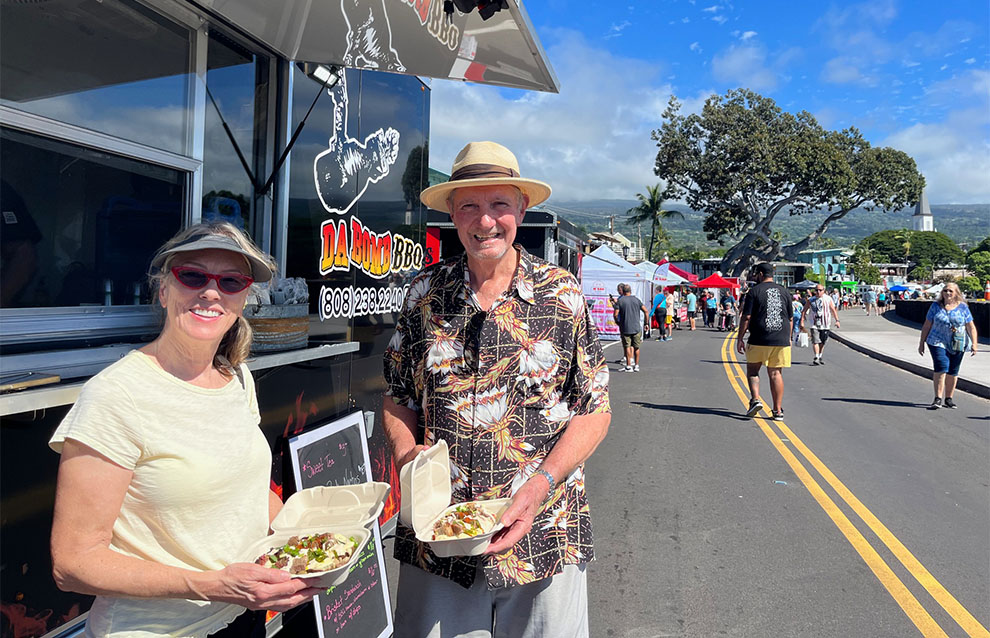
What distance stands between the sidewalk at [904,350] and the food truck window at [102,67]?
13.4 meters

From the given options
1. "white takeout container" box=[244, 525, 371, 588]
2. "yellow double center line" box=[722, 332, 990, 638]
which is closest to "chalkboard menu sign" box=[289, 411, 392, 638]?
Answer: "white takeout container" box=[244, 525, 371, 588]

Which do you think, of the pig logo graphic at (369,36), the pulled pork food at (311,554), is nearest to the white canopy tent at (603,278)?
the pig logo graphic at (369,36)

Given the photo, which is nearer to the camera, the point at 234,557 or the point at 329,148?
the point at 234,557

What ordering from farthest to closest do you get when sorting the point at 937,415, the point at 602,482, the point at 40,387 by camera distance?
the point at 937,415 < the point at 602,482 < the point at 40,387

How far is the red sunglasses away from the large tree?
51.3m

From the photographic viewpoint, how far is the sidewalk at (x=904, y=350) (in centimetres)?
1258

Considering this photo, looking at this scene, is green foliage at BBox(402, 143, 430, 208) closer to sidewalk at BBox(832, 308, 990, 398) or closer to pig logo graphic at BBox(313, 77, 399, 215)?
pig logo graphic at BBox(313, 77, 399, 215)

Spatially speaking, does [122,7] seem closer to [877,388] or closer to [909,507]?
[909,507]

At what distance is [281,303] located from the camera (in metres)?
2.81

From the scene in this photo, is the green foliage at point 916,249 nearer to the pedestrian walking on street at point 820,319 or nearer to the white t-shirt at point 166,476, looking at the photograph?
the pedestrian walking on street at point 820,319

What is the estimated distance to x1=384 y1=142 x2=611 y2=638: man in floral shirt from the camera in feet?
6.86

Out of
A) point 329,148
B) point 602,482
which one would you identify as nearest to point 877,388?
point 602,482

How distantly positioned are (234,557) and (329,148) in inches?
88.3

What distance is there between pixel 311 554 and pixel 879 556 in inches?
166
